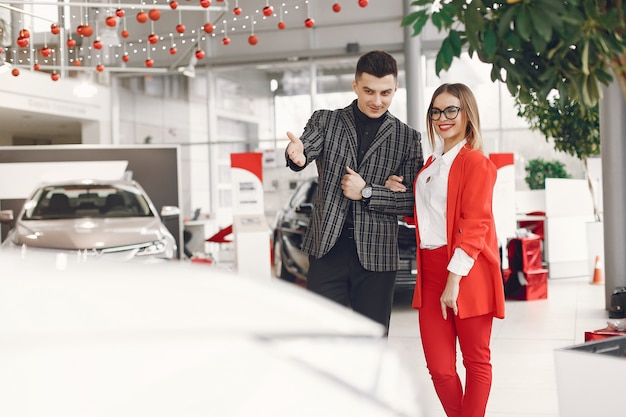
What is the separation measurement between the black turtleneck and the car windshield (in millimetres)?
5756

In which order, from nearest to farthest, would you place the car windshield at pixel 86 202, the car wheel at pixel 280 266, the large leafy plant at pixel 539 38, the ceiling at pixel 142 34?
1. the large leafy plant at pixel 539 38
2. the car windshield at pixel 86 202
3. the car wheel at pixel 280 266
4. the ceiling at pixel 142 34

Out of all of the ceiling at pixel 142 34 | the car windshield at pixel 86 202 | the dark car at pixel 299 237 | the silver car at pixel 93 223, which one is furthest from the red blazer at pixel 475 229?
the car windshield at pixel 86 202

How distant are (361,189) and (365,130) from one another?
273 millimetres

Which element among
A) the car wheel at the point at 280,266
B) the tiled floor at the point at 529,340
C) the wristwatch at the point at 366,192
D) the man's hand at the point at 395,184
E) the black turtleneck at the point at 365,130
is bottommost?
the tiled floor at the point at 529,340

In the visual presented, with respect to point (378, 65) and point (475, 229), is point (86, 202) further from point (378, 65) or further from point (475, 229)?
point (475, 229)

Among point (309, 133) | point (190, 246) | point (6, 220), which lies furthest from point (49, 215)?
point (309, 133)

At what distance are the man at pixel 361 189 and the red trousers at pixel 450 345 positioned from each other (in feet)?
0.51

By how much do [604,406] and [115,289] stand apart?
4.44ft

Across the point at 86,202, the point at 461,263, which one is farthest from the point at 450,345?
the point at 86,202

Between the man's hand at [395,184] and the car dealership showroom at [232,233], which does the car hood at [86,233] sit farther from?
the man's hand at [395,184]

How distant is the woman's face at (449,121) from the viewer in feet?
8.93

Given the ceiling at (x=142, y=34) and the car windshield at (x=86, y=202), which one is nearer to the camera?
the car windshield at (x=86, y=202)

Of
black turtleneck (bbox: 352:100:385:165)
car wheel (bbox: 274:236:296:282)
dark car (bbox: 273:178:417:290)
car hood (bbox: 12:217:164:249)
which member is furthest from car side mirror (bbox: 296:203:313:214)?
black turtleneck (bbox: 352:100:385:165)

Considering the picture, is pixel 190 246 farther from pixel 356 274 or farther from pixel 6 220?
pixel 356 274
